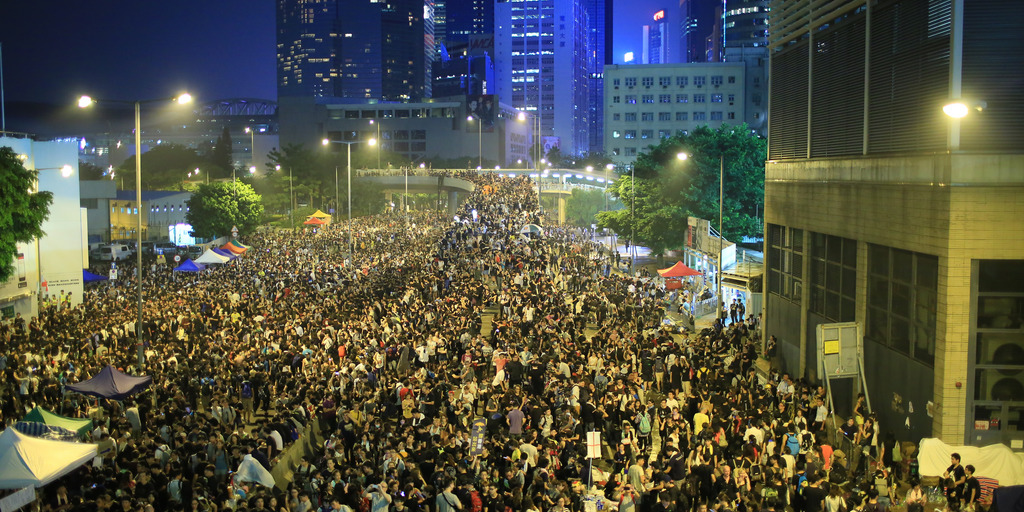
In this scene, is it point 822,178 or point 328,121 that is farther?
point 328,121

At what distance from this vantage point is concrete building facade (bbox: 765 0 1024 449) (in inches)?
604

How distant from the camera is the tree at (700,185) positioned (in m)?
52.1

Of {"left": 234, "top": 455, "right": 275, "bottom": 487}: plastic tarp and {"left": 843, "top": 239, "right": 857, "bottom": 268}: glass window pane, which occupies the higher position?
{"left": 843, "top": 239, "right": 857, "bottom": 268}: glass window pane

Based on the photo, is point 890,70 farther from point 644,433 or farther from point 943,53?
point 644,433

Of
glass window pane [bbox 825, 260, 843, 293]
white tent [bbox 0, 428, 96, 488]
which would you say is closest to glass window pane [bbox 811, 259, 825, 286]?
glass window pane [bbox 825, 260, 843, 293]

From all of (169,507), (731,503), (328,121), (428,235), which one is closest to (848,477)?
(731,503)

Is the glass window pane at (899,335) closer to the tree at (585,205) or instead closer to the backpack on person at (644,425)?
the backpack on person at (644,425)

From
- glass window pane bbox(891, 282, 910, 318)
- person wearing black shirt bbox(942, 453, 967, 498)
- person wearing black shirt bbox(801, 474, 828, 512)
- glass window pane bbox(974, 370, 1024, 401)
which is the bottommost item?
person wearing black shirt bbox(801, 474, 828, 512)

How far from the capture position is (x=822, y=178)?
71.5ft

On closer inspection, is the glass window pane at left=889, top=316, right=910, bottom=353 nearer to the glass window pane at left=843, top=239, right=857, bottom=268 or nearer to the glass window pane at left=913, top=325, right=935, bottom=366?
the glass window pane at left=913, top=325, right=935, bottom=366

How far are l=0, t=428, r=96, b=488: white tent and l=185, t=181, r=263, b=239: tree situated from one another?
59213mm

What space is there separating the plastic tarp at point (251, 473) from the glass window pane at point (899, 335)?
41.2ft

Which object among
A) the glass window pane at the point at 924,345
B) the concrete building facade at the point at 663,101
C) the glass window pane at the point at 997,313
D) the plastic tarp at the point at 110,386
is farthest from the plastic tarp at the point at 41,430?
the concrete building facade at the point at 663,101

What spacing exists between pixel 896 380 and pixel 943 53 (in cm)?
657
